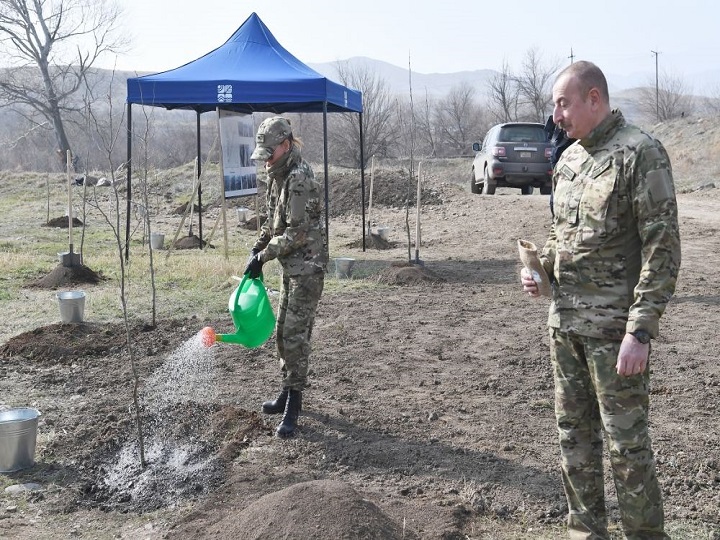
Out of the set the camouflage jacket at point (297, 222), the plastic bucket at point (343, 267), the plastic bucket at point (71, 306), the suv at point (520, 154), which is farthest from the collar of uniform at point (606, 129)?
the suv at point (520, 154)

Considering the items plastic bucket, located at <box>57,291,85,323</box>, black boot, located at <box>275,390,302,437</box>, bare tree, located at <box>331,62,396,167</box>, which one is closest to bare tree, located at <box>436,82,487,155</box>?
bare tree, located at <box>331,62,396,167</box>

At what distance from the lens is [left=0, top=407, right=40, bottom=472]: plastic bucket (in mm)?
4387

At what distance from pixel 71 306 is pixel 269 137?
13.7 ft

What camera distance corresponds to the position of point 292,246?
15.4 feet

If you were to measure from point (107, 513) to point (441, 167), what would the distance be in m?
35.7

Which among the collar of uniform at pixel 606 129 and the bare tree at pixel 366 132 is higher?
the bare tree at pixel 366 132

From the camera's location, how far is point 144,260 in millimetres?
12469

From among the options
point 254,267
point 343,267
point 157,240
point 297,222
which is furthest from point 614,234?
point 157,240

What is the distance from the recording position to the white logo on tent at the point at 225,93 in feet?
37.4

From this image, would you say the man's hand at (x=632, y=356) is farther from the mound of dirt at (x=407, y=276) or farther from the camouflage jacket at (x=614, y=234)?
the mound of dirt at (x=407, y=276)

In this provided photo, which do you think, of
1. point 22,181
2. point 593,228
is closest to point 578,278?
point 593,228

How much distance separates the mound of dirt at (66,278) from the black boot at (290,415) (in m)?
6.71

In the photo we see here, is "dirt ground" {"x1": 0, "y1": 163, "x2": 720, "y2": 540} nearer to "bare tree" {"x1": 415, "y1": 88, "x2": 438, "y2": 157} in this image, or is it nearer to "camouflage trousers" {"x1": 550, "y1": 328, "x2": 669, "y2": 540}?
"camouflage trousers" {"x1": 550, "y1": 328, "x2": 669, "y2": 540}

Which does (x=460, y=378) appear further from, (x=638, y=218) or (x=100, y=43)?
(x=100, y=43)
